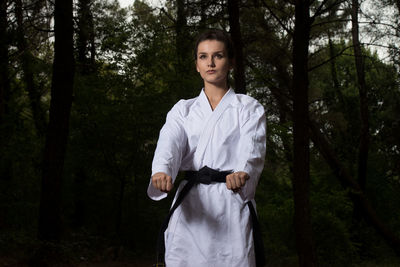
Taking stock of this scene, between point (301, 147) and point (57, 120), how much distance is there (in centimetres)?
405

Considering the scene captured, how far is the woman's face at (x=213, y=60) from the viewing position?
2639 mm

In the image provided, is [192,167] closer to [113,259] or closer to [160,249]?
[160,249]

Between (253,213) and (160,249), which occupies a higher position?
Result: (253,213)

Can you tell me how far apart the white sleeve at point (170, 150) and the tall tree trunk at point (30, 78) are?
8961 millimetres

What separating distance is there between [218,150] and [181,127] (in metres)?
0.27

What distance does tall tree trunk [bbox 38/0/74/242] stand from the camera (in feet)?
23.9

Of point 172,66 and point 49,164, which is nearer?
point 49,164

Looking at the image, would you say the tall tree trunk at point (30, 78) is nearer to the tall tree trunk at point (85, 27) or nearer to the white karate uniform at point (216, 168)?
the tall tree trunk at point (85, 27)

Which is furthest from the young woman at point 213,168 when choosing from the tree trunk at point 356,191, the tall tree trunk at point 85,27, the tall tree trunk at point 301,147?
the tree trunk at point 356,191

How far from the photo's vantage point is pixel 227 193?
8.00 feet

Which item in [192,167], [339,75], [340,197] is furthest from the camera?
[339,75]

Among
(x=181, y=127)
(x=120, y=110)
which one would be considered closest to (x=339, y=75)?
(x=120, y=110)

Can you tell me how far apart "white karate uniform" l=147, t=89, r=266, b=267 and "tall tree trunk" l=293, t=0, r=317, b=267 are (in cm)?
505

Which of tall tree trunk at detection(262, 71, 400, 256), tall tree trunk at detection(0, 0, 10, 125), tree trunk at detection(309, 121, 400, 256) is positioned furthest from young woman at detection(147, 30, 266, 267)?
tree trunk at detection(309, 121, 400, 256)
